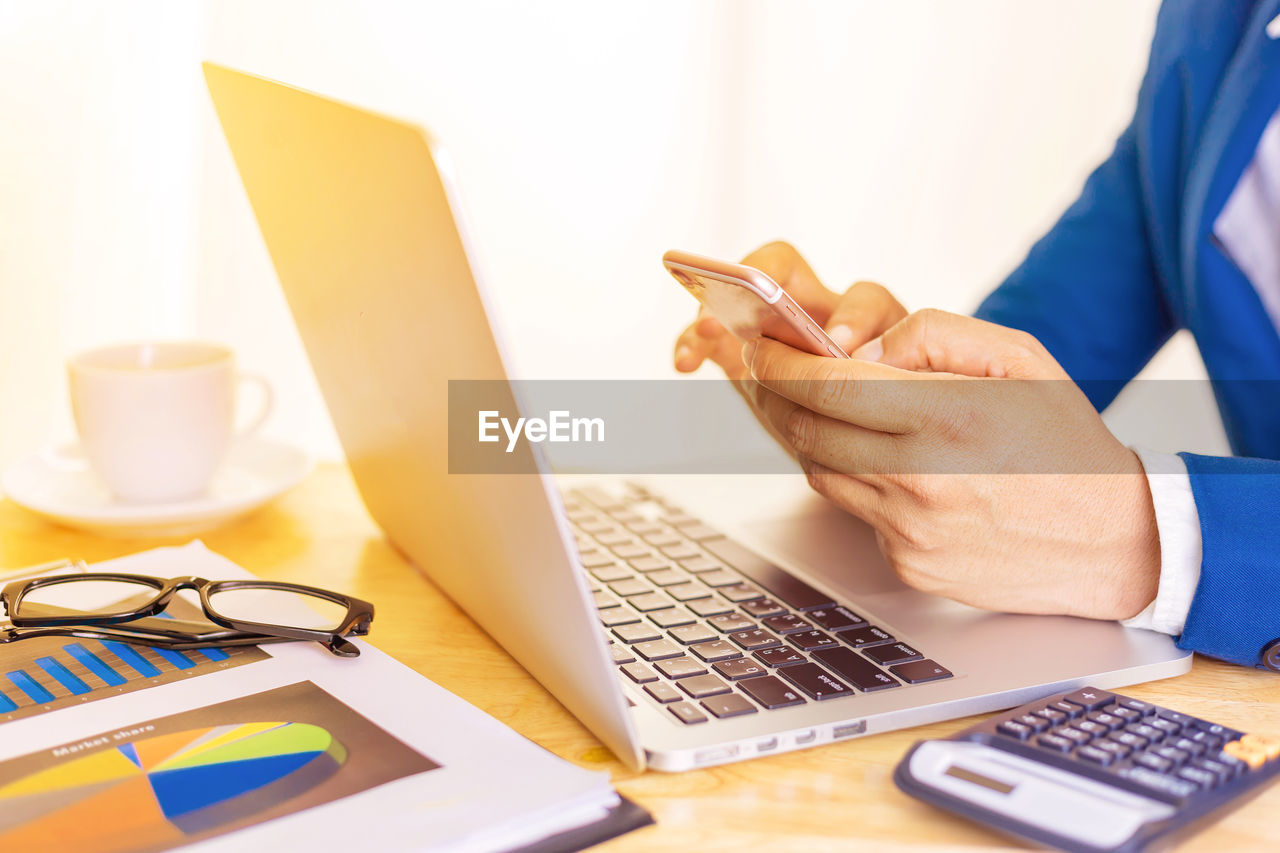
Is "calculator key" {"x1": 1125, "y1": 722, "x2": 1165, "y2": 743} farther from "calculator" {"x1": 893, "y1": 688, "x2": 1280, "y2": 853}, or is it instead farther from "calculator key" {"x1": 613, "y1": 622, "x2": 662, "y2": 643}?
"calculator key" {"x1": 613, "y1": 622, "x2": 662, "y2": 643}

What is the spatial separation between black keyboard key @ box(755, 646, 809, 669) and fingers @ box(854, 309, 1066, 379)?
0.21 m

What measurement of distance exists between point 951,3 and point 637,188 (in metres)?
0.56

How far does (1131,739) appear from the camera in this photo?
46 centimetres

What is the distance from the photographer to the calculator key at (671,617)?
62 cm

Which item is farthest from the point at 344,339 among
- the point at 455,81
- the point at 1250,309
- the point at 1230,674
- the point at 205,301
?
the point at 455,81

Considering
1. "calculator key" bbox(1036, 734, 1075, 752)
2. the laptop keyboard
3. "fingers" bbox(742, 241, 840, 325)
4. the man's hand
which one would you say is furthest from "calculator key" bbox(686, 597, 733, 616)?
"fingers" bbox(742, 241, 840, 325)

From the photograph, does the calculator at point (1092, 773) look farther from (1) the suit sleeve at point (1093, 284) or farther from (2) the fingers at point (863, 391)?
(1) the suit sleeve at point (1093, 284)

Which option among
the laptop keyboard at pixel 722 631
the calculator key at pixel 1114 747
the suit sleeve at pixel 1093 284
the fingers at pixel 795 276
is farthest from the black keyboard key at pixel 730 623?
the suit sleeve at pixel 1093 284

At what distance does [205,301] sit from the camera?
1.39m

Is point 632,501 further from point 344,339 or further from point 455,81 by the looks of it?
point 455,81

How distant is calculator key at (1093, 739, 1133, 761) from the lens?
0.45 meters

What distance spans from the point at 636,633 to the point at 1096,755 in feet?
0.81

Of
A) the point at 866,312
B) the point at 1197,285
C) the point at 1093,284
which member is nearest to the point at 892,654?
the point at 866,312

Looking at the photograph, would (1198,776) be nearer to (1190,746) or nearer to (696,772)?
(1190,746)
